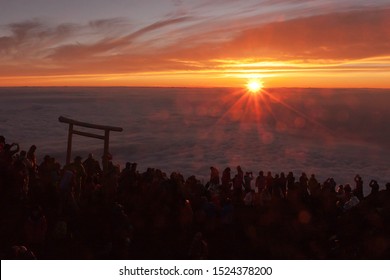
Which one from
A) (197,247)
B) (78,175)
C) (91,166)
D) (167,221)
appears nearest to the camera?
(197,247)

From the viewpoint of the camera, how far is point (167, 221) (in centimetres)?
849

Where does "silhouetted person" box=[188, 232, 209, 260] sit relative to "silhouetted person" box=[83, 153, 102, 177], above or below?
below

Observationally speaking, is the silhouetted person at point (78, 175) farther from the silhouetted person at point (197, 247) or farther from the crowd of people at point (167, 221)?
the silhouetted person at point (197, 247)

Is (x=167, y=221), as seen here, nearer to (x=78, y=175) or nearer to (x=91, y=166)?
(x=78, y=175)

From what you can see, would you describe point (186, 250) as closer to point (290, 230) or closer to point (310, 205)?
point (290, 230)

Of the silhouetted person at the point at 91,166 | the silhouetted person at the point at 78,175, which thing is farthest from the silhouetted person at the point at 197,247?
the silhouetted person at the point at 91,166

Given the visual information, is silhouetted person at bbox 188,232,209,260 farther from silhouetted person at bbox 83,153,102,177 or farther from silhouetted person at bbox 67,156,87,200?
silhouetted person at bbox 83,153,102,177

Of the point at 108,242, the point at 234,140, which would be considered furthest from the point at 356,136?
the point at 108,242

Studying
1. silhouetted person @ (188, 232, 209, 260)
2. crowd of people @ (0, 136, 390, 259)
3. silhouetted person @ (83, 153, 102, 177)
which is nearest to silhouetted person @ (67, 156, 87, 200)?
crowd of people @ (0, 136, 390, 259)

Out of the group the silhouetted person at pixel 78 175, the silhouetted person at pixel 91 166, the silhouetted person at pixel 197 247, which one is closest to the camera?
the silhouetted person at pixel 197 247

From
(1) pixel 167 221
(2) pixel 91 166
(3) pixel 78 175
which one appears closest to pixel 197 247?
(1) pixel 167 221

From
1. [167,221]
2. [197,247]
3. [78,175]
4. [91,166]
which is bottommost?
[197,247]

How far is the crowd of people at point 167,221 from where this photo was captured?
24.8 feet

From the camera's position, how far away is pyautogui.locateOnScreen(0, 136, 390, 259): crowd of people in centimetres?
756
